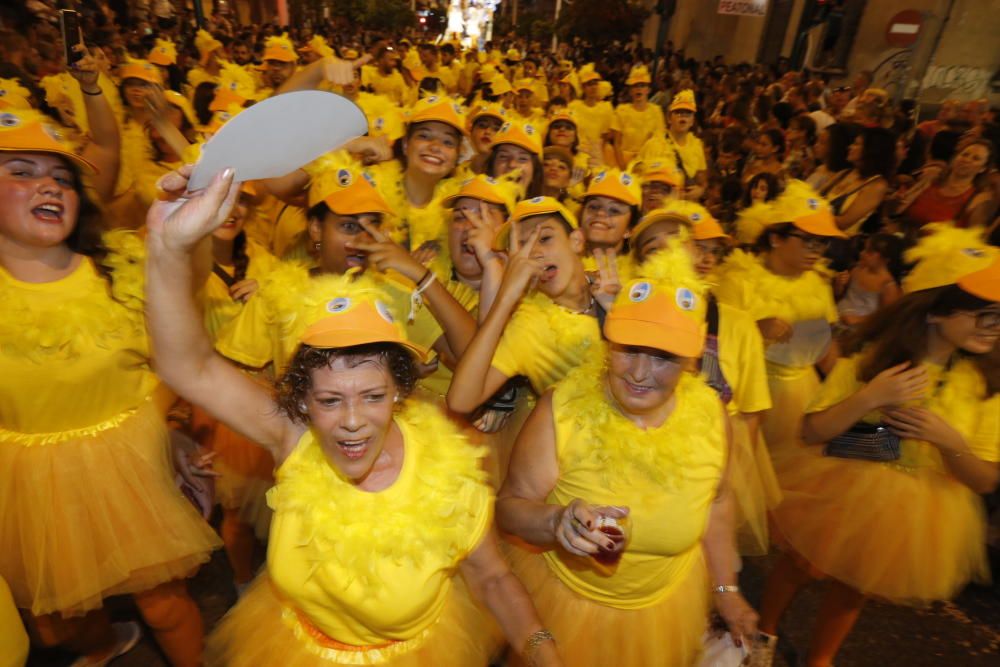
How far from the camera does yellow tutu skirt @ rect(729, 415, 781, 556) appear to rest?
2.84m

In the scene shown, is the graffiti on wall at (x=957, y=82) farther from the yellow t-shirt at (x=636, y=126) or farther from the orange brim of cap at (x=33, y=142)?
the orange brim of cap at (x=33, y=142)

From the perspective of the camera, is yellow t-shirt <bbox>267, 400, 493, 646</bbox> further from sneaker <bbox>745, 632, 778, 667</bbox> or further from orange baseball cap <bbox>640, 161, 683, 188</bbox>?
orange baseball cap <bbox>640, 161, 683, 188</bbox>

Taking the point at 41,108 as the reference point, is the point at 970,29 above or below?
above

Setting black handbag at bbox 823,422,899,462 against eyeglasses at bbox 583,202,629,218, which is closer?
black handbag at bbox 823,422,899,462

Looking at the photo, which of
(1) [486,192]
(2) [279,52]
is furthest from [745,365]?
(2) [279,52]

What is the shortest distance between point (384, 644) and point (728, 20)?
24.9 metres

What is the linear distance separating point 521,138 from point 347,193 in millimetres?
1635

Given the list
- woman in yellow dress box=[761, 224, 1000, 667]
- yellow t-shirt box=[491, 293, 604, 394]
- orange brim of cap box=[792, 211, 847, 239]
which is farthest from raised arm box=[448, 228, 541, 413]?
orange brim of cap box=[792, 211, 847, 239]

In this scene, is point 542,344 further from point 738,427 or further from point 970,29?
point 970,29

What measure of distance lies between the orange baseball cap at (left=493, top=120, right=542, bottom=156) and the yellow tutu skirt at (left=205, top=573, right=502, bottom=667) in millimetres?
2875

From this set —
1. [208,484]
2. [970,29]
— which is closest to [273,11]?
[970,29]

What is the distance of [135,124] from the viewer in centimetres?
462

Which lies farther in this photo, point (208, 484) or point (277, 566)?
point (208, 484)

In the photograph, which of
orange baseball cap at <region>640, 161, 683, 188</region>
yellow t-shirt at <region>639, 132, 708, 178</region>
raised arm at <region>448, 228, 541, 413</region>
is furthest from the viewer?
yellow t-shirt at <region>639, 132, 708, 178</region>
